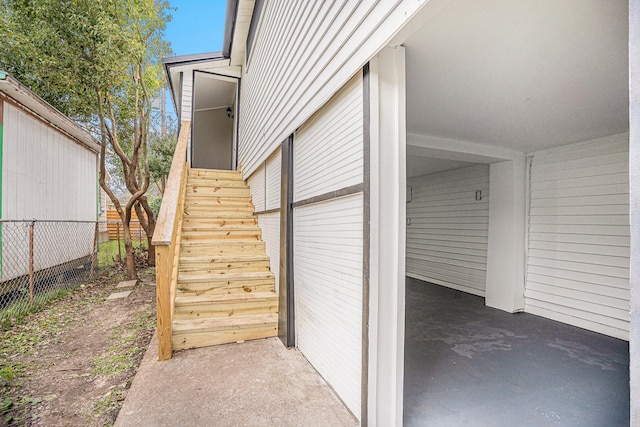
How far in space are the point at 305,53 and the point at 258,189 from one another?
2.49 metres

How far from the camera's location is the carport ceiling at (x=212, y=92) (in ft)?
23.0

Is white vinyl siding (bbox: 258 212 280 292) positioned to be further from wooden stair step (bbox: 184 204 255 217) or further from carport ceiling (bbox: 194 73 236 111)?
carport ceiling (bbox: 194 73 236 111)

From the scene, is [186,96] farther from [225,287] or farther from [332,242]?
[332,242]

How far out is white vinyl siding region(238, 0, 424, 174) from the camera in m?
1.70

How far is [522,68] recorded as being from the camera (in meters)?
2.07

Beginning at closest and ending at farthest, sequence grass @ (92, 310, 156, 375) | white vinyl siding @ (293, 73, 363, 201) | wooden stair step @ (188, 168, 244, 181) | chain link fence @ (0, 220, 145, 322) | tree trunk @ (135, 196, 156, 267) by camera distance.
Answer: white vinyl siding @ (293, 73, 363, 201) → grass @ (92, 310, 156, 375) → chain link fence @ (0, 220, 145, 322) → wooden stair step @ (188, 168, 244, 181) → tree trunk @ (135, 196, 156, 267)

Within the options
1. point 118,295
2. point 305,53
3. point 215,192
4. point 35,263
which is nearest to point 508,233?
point 305,53

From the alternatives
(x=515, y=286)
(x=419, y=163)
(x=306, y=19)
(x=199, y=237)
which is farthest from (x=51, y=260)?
(x=515, y=286)

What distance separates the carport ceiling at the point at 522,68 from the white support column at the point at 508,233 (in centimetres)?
101

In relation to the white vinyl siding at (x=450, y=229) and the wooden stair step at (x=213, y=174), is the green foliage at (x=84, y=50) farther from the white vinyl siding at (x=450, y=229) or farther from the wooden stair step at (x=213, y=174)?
the white vinyl siding at (x=450, y=229)

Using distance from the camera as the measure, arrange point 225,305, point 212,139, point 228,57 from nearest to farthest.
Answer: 1. point 225,305
2. point 228,57
3. point 212,139

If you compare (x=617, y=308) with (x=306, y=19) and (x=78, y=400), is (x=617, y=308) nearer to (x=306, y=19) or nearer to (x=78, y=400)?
(x=306, y=19)

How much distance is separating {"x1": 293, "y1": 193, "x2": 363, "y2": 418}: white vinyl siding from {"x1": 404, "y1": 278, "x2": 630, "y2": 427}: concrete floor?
53cm

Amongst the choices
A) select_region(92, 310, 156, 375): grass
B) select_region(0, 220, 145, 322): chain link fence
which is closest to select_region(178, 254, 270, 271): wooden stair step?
select_region(92, 310, 156, 375): grass
